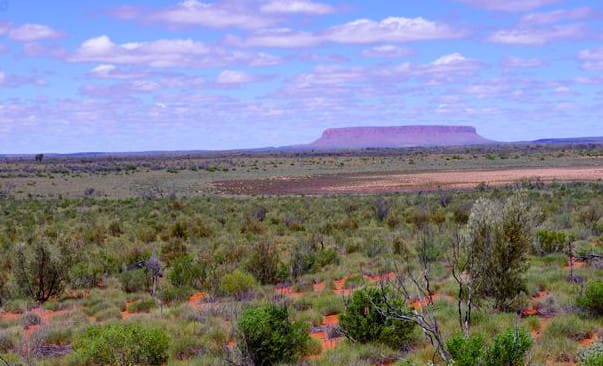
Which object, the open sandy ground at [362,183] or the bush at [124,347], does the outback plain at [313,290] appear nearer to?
the bush at [124,347]

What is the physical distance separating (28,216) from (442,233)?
21.3 metres

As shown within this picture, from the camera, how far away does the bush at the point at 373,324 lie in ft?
30.5

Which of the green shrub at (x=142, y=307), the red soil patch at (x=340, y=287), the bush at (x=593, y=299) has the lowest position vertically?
the red soil patch at (x=340, y=287)

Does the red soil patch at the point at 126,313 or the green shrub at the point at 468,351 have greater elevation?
the green shrub at the point at 468,351

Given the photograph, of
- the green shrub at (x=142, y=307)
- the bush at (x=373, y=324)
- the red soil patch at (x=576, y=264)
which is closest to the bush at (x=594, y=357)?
the bush at (x=373, y=324)

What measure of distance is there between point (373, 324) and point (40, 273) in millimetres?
8777

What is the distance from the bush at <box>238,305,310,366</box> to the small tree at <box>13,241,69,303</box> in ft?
25.8

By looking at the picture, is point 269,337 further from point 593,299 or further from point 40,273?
point 40,273

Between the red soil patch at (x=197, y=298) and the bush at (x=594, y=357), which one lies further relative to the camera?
the red soil patch at (x=197, y=298)

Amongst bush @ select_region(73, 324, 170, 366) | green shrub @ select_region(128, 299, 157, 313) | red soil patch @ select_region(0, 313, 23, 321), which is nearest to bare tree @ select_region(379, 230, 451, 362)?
bush @ select_region(73, 324, 170, 366)

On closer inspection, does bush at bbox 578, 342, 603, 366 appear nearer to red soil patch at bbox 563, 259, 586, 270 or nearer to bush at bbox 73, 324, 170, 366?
bush at bbox 73, 324, 170, 366

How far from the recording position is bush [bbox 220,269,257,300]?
13281mm

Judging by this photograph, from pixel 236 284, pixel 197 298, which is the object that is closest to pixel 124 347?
pixel 236 284

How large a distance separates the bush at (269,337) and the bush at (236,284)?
177 inches
